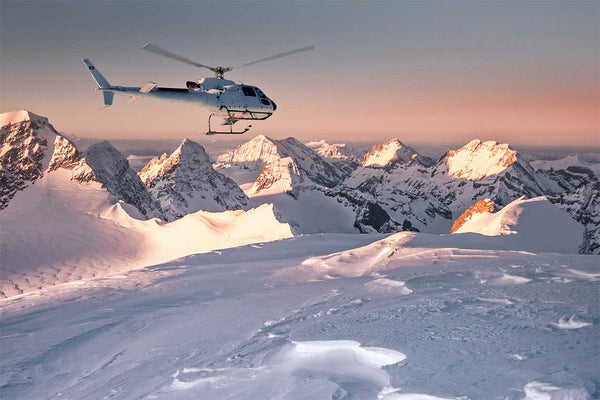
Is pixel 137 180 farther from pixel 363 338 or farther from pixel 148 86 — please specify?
pixel 363 338

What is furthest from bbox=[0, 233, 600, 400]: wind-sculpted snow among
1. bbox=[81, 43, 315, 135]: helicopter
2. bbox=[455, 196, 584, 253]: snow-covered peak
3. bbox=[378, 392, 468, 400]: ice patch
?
bbox=[455, 196, 584, 253]: snow-covered peak

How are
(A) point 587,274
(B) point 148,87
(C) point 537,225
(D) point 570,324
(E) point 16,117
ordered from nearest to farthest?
(D) point 570,324 < (A) point 587,274 < (B) point 148,87 < (C) point 537,225 < (E) point 16,117

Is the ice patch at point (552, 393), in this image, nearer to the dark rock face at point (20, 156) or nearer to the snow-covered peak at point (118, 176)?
the dark rock face at point (20, 156)

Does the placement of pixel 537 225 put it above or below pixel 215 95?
below

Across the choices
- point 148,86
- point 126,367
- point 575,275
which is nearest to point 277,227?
point 148,86

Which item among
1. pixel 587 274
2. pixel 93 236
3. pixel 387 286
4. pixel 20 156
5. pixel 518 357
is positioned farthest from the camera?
pixel 20 156

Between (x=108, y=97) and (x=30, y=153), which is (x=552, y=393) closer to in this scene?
(x=108, y=97)

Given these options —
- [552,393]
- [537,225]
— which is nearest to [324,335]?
[552,393]
